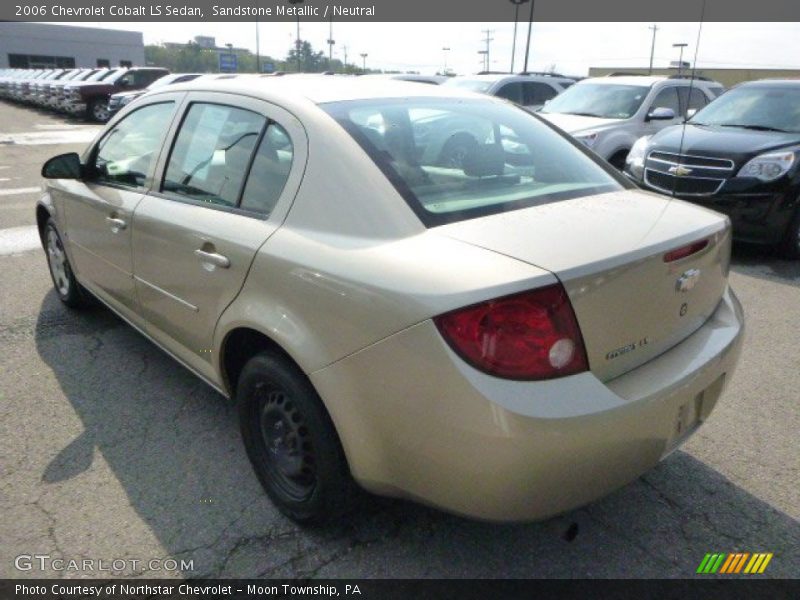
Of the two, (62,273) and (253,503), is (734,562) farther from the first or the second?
(62,273)

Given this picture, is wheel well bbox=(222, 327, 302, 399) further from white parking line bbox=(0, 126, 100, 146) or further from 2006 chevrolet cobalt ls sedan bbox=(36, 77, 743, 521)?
white parking line bbox=(0, 126, 100, 146)

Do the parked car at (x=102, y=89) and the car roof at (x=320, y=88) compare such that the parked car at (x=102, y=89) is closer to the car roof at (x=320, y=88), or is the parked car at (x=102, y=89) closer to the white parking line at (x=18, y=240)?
the white parking line at (x=18, y=240)

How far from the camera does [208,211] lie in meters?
2.70

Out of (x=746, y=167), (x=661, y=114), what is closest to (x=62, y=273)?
(x=746, y=167)

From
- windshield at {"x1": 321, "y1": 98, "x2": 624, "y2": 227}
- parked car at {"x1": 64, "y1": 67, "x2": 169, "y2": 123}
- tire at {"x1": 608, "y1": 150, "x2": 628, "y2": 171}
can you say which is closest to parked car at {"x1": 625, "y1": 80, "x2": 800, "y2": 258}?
tire at {"x1": 608, "y1": 150, "x2": 628, "y2": 171}

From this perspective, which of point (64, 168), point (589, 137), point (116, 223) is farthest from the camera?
point (589, 137)

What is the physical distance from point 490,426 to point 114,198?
2622 mm

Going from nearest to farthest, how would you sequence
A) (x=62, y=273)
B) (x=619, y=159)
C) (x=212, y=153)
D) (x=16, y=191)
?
(x=212, y=153)
(x=62, y=273)
(x=619, y=159)
(x=16, y=191)

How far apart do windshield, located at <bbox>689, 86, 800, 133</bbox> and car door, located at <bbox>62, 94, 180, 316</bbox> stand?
6182 mm

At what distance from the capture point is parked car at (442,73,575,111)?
11586 millimetres

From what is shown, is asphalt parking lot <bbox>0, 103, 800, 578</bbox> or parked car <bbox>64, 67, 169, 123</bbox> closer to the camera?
asphalt parking lot <bbox>0, 103, 800, 578</bbox>

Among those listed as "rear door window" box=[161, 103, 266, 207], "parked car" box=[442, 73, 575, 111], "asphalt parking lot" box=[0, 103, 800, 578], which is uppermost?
"parked car" box=[442, 73, 575, 111]

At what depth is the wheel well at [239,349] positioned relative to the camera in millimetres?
2477

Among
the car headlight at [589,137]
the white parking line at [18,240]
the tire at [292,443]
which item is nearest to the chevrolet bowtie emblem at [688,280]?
the tire at [292,443]
